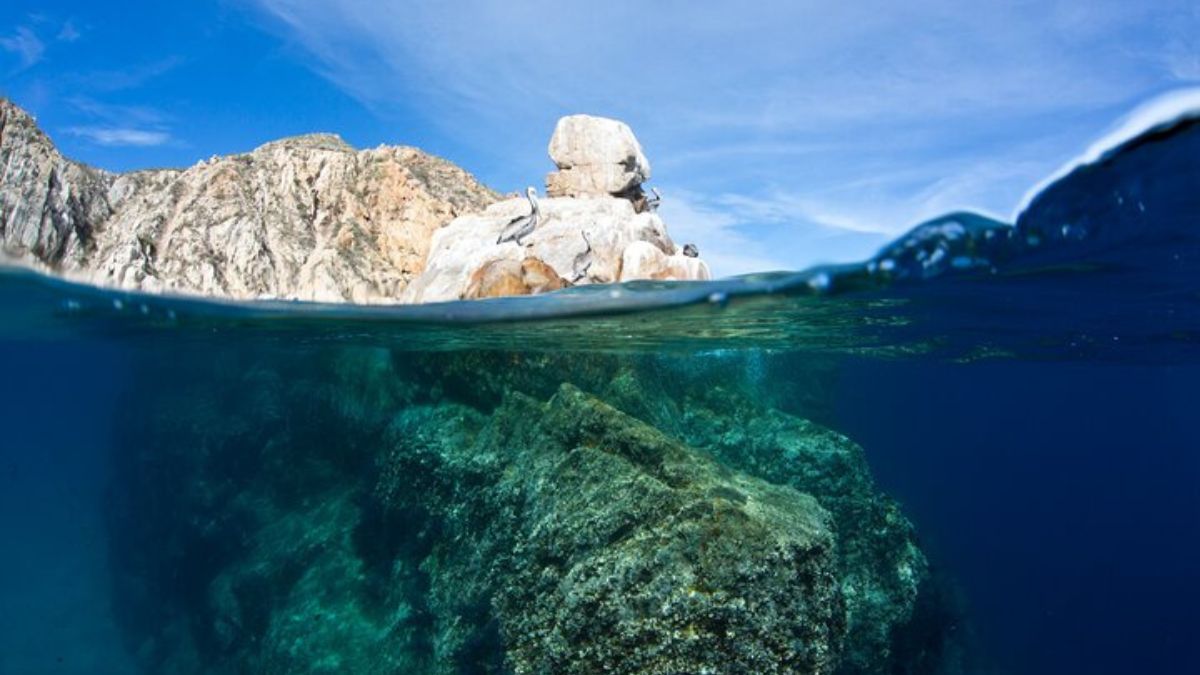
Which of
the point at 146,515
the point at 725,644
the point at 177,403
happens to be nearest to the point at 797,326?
the point at 725,644

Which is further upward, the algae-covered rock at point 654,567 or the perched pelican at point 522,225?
the perched pelican at point 522,225

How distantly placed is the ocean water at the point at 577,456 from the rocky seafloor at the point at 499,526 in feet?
0.21

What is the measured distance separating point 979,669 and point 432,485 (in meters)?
21.2

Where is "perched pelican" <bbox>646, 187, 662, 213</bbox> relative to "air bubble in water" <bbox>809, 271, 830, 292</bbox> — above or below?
above

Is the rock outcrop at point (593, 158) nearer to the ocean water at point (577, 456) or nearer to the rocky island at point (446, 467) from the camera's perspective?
the rocky island at point (446, 467)

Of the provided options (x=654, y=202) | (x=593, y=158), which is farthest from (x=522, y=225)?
(x=654, y=202)

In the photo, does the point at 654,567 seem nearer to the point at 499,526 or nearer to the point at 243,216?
the point at 499,526

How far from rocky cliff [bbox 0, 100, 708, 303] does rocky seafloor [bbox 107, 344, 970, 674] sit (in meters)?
3.03

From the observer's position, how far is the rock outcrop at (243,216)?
1738cm

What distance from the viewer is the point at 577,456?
11.3 meters

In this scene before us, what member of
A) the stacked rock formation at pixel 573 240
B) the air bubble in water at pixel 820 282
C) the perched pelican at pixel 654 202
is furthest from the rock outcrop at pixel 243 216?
the air bubble in water at pixel 820 282

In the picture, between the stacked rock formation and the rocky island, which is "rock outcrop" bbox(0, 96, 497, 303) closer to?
the rocky island

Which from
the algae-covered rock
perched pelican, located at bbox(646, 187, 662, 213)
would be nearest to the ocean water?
the algae-covered rock

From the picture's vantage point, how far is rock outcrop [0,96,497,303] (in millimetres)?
17375
